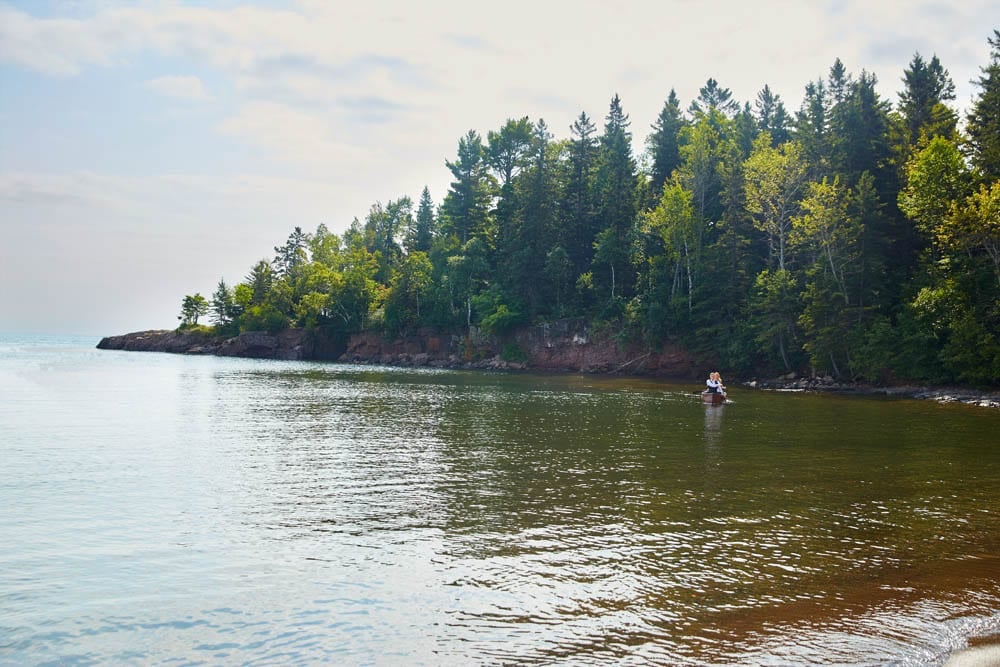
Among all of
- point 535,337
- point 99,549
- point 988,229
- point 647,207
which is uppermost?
point 647,207

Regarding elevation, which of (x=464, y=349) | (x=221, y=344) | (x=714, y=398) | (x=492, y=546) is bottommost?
(x=492, y=546)

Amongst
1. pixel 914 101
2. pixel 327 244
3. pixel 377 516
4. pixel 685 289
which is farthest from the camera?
pixel 327 244

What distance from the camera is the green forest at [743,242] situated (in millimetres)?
52188

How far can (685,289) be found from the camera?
78.5 metres

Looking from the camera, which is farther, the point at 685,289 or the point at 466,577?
the point at 685,289

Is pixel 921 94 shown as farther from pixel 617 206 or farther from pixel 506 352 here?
pixel 506 352

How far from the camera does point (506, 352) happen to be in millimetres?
94688

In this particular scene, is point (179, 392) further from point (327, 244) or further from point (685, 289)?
point (327, 244)

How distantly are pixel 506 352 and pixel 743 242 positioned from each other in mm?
36403

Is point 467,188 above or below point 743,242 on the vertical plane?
above

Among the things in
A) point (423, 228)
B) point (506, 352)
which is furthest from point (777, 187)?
point (423, 228)

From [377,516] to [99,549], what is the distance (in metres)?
5.59

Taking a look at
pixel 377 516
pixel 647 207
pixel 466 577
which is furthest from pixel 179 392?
pixel 647 207

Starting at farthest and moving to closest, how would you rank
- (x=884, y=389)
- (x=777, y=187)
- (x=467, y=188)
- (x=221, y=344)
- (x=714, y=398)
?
(x=221, y=344)
(x=467, y=188)
(x=777, y=187)
(x=884, y=389)
(x=714, y=398)
